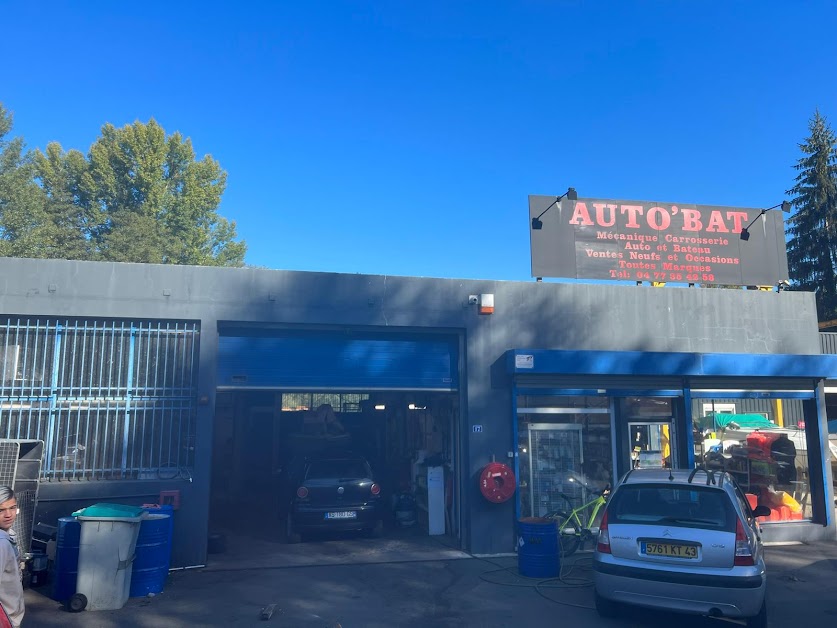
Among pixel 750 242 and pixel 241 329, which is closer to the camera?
pixel 241 329

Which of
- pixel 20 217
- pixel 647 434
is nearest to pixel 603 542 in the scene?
pixel 647 434

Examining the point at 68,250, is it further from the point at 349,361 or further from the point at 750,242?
the point at 750,242

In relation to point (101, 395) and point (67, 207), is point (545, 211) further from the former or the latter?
point (67, 207)

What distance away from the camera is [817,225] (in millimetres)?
31188

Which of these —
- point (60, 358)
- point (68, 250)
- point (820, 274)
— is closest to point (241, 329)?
point (60, 358)

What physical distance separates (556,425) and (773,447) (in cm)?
438

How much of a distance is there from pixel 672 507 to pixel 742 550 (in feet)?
2.47

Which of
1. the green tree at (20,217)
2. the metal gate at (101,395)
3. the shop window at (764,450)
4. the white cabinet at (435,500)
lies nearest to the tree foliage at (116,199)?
the green tree at (20,217)

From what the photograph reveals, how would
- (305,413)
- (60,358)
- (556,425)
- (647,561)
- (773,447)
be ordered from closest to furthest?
1. (647,561)
2. (60,358)
3. (556,425)
4. (773,447)
5. (305,413)

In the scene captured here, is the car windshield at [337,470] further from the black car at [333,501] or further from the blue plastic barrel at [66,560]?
the blue plastic barrel at [66,560]

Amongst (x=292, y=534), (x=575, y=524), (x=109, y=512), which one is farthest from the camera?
(x=292, y=534)

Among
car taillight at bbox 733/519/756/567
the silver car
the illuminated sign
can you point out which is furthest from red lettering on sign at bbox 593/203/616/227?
car taillight at bbox 733/519/756/567

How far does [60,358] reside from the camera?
9406 millimetres

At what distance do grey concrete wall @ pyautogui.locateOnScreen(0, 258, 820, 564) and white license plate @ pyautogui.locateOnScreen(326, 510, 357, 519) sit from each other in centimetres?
199
